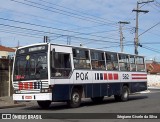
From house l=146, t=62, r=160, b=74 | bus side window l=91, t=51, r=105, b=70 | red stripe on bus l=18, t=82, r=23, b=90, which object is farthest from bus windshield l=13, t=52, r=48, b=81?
house l=146, t=62, r=160, b=74

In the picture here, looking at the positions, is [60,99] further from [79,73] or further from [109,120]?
[109,120]

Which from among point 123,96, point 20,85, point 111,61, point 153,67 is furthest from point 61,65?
point 153,67

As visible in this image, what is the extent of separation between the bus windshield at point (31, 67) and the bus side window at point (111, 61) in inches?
214

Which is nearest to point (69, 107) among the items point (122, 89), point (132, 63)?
point (122, 89)

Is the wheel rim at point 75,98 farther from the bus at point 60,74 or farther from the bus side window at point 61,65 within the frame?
the bus side window at point 61,65

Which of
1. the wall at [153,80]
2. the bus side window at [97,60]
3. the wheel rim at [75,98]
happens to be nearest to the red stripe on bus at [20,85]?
the wheel rim at [75,98]

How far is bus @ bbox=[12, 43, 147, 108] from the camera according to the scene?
18188 millimetres

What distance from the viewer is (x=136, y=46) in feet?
156

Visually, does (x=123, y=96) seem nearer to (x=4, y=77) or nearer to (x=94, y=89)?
(x=94, y=89)

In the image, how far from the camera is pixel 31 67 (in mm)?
18703

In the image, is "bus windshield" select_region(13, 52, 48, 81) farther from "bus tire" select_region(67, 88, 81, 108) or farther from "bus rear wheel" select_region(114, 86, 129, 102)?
"bus rear wheel" select_region(114, 86, 129, 102)

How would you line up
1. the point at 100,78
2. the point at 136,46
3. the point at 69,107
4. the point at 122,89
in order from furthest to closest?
the point at 136,46 → the point at 122,89 → the point at 100,78 → the point at 69,107

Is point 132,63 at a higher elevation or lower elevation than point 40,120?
higher

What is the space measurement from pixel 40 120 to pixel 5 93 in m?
15.1
